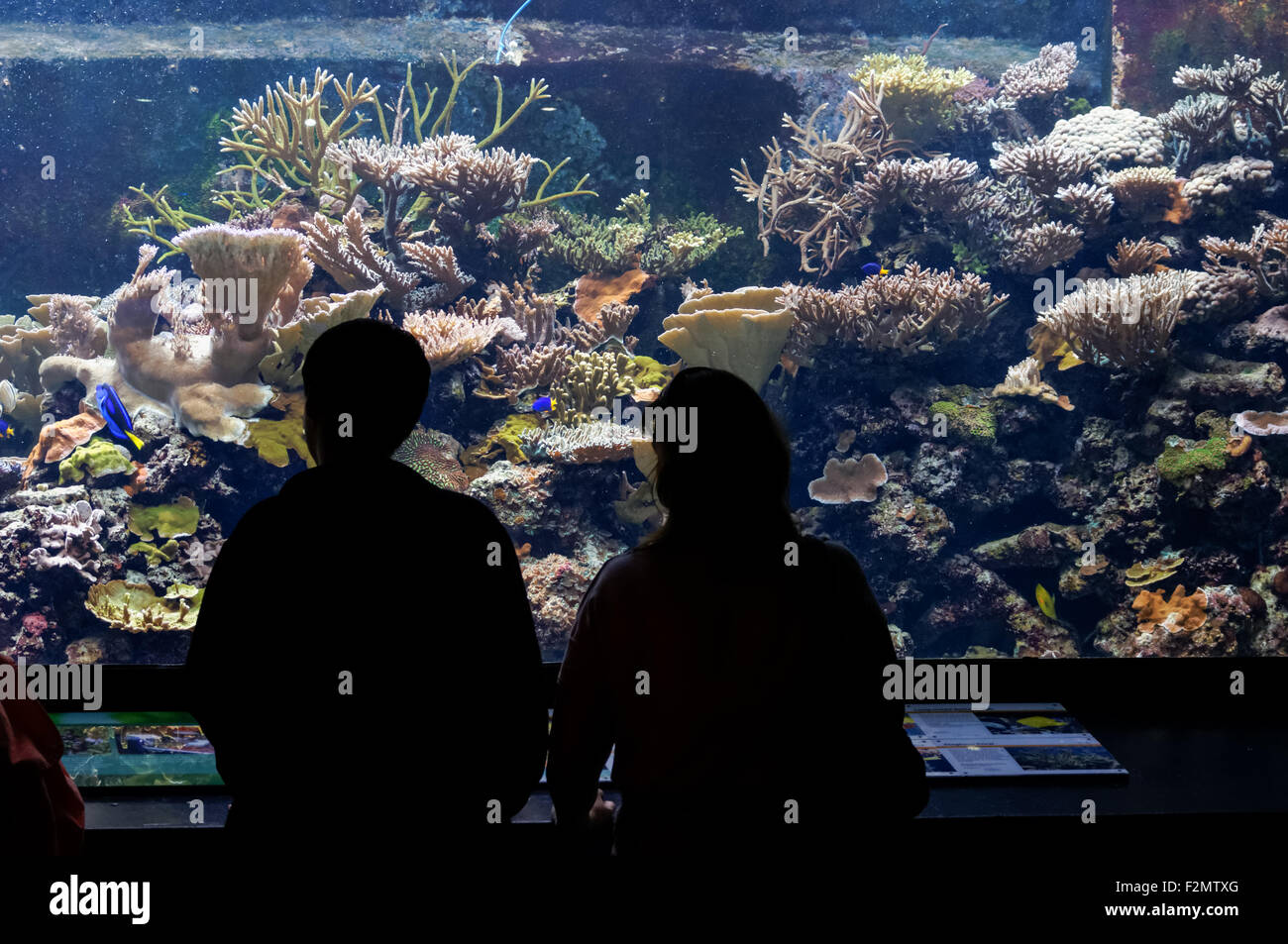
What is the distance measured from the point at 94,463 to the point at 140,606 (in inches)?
36.9

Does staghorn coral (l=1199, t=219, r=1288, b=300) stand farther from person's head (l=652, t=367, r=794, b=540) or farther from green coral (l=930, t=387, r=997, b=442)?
person's head (l=652, t=367, r=794, b=540)

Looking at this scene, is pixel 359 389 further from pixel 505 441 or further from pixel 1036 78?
pixel 1036 78

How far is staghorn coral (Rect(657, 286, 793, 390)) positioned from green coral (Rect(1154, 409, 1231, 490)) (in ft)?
7.21

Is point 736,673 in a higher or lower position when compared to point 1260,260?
lower

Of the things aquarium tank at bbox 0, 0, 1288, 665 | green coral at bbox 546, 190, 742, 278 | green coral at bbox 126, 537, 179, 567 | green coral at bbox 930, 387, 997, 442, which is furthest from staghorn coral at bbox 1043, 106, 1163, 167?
green coral at bbox 126, 537, 179, 567

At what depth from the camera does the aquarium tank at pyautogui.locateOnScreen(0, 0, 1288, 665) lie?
438 centimetres

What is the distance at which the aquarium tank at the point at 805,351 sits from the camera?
4.38 m

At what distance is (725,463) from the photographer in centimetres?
150

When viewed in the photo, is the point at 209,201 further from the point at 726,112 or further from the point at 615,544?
the point at 615,544

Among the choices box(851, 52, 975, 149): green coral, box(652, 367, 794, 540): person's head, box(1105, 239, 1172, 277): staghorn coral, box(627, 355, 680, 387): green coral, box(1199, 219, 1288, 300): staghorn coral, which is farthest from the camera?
box(851, 52, 975, 149): green coral

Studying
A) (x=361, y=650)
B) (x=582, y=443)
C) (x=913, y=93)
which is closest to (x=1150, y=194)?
(x=913, y=93)

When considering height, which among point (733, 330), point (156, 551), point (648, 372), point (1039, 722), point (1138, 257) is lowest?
point (1039, 722)

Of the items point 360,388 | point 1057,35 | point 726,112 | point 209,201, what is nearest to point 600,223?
point 726,112

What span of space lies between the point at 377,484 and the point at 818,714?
2.87ft
